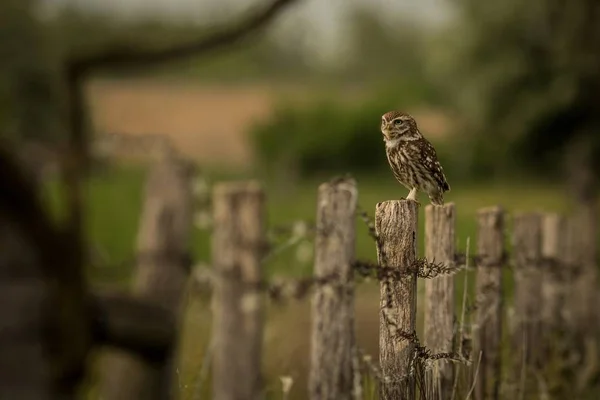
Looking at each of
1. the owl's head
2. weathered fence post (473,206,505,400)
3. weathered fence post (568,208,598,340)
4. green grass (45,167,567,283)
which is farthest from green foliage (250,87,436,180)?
the owl's head

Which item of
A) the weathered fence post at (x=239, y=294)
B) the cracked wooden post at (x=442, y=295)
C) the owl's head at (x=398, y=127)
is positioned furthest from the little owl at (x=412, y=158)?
the weathered fence post at (x=239, y=294)

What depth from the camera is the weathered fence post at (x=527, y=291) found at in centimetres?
972

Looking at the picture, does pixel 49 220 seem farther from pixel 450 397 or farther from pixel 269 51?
pixel 269 51

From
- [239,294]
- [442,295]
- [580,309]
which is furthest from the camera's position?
[580,309]

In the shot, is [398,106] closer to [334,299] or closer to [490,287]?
[490,287]

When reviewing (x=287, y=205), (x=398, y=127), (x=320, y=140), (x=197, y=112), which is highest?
(x=197, y=112)

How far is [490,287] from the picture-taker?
8586 millimetres

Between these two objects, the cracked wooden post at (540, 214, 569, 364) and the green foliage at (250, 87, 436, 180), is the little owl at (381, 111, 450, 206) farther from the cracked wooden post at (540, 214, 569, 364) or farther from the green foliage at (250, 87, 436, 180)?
the green foliage at (250, 87, 436, 180)

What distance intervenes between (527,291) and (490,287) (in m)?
1.65

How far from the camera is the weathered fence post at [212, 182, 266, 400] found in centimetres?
472

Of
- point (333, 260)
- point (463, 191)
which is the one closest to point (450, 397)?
point (333, 260)

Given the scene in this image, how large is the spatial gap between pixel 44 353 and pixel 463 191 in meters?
36.3

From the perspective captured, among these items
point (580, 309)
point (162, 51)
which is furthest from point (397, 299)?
point (580, 309)

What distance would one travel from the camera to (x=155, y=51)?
Answer: 11.0ft
